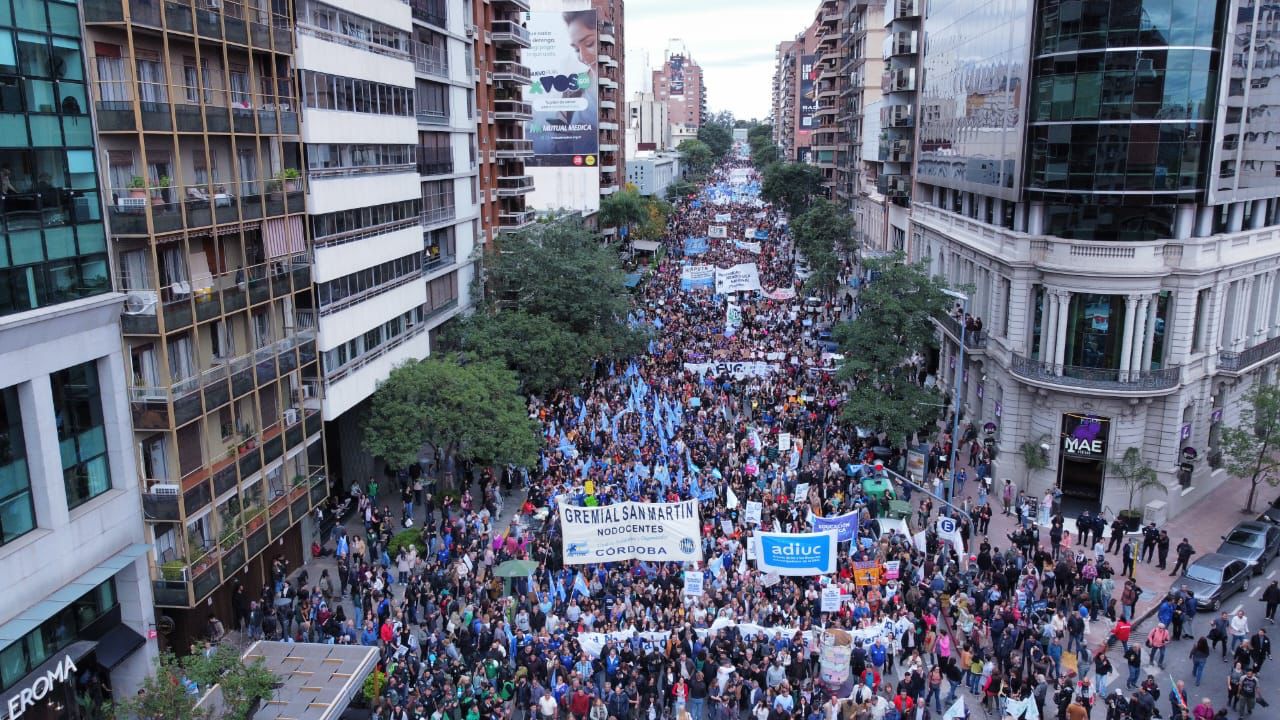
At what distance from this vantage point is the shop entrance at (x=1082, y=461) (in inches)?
1428

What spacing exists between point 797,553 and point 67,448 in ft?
58.5

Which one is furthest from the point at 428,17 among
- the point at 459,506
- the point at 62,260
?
the point at 62,260

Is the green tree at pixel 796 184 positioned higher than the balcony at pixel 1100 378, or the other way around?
the green tree at pixel 796 184

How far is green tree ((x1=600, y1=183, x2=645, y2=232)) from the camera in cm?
9188

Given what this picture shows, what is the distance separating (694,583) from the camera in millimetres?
25203

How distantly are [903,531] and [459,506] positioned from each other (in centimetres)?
1573

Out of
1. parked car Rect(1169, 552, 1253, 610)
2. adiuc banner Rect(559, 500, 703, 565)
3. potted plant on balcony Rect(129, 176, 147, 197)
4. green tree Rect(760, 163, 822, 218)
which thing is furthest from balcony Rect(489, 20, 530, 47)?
green tree Rect(760, 163, 822, 218)

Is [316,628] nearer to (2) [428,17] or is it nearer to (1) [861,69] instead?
(2) [428,17]

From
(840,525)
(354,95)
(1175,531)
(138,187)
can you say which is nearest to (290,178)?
(354,95)

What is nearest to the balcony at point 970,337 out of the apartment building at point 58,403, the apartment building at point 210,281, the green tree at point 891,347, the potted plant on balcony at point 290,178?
the green tree at point 891,347

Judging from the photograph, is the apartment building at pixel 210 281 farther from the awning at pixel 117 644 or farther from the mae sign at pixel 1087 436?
the mae sign at pixel 1087 436

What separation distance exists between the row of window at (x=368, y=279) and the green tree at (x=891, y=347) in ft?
59.9

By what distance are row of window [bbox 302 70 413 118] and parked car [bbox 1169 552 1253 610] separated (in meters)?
29.6

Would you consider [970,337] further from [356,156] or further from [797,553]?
[356,156]
